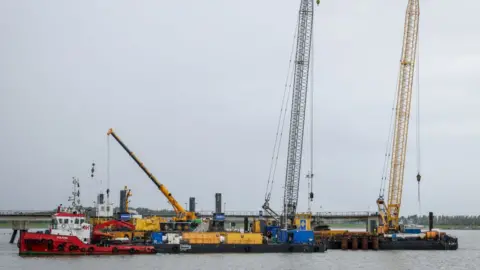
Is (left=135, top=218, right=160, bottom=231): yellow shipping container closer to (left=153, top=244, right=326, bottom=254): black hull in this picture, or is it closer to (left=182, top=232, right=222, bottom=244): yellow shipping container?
(left=182, top=232, right=222, bottom=244): yellow shipping container

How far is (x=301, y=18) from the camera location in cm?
13088

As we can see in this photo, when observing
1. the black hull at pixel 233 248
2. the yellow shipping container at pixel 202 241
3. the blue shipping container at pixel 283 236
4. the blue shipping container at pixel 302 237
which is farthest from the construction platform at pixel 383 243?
the yellow shipping container at pixel 202 241

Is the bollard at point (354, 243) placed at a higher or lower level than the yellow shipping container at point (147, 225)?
lower

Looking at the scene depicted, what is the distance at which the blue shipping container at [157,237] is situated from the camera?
106681mm

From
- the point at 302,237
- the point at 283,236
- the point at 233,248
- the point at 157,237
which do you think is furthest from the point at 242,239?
the point at 157,237

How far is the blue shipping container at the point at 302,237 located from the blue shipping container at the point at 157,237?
814 inches

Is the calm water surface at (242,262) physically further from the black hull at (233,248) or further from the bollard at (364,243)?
the bollard at (364,243)

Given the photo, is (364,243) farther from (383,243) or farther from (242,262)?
(242,262)

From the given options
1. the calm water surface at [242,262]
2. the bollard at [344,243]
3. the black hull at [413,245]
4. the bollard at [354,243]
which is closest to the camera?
the calm water surface at [242,262]

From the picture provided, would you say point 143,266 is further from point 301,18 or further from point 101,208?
point 301,18

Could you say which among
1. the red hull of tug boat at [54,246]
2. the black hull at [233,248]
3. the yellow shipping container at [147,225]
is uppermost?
the yellow shipping container at [147,225]

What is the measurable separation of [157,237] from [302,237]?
73.7 feet

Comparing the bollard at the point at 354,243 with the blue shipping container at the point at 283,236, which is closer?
the blue shipping container at the point at 283,236

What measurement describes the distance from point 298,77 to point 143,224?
40.3m
